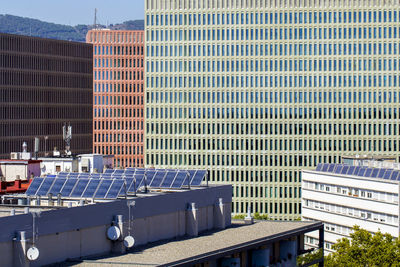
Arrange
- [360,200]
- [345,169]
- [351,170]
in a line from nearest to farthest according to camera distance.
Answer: [360,200] < [351,170] < [345,169]

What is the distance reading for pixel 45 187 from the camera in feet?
292

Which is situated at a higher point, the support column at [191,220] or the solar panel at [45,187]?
the solar panel at [45,187]

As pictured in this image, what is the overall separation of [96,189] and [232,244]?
11077 millimetres

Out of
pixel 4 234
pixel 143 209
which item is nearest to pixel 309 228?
pixel 143 209

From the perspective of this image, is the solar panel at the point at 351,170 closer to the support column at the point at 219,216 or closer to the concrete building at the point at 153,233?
the concrete building at the point at 153,233

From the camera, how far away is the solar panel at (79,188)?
86.8 metres

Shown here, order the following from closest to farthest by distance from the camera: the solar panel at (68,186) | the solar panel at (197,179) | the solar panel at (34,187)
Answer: the solar panel at (68,186), the solar panel at (34,187), the solar panel at (197,179)

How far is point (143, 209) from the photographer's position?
8431 centimetres

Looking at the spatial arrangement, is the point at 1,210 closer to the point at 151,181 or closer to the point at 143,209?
the point at 143,209

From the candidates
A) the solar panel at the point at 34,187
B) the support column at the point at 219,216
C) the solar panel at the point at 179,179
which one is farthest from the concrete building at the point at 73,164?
the solar panel at the point at 34,187

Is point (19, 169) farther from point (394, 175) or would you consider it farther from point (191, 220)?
point (394, 175)

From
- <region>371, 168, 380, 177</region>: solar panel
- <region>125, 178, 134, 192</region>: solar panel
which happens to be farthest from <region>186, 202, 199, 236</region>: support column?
<region>371, 168, 380, 177</region>: solar panel

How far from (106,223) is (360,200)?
111520 millimetres

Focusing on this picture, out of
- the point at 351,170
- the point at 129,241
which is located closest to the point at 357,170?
the point at 351,170
